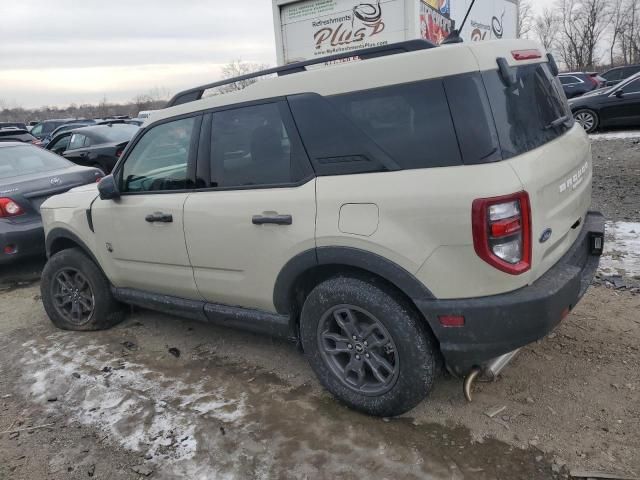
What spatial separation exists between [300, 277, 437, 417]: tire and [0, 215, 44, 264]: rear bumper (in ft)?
13.5

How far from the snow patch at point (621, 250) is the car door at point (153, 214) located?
3.70 m

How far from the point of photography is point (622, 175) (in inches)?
314

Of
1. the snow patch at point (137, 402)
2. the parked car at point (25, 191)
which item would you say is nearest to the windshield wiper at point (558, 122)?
the snow patch at point (137, 402)

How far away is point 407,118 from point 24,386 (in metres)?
3.21

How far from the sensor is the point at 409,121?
102 inches

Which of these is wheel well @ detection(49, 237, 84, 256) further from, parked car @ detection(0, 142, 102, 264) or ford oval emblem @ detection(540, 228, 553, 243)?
ford oval emblem @ detection(540, 228, 553, 243)

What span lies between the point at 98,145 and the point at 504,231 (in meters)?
9.82

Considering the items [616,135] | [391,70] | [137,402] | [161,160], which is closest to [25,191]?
[161,160]

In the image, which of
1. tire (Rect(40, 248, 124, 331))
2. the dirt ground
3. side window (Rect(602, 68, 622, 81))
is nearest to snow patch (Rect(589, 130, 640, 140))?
the dirt ground

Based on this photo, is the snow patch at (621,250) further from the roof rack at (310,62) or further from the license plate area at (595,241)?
the roof rack at (310,62)

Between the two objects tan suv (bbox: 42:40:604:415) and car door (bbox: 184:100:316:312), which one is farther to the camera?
car door (bbox: 184:100:316:312)

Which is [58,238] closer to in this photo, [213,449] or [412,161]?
[213,449]

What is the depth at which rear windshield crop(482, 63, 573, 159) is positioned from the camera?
97.8 inches

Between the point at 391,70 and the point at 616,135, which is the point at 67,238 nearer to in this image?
the point at 391,70
